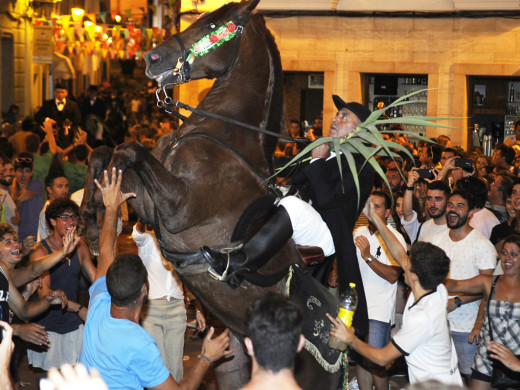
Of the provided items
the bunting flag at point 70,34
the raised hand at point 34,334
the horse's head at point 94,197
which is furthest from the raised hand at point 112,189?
the bunting flag at point 70,34

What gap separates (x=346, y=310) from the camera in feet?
19.2

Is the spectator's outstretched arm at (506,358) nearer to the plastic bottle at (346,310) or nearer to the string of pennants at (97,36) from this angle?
the plastic bottle at (346,310)

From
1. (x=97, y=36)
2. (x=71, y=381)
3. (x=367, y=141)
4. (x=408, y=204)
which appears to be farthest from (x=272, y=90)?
(x=97, y=36)

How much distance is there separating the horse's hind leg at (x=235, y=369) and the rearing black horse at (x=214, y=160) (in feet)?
1.77

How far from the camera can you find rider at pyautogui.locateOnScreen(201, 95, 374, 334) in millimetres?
5707

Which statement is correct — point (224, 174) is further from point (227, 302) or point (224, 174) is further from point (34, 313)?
point (34, 313)

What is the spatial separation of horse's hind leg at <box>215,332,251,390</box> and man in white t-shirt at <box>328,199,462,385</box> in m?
1.31

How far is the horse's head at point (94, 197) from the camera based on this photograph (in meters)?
5.77

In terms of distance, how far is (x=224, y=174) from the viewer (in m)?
5.89

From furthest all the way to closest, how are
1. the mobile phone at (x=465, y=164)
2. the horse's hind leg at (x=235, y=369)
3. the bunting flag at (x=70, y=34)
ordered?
the bunting flag at (x=70, y=34), the mobile phone at (x=465, y=164), the horse's hind leg at (x=235, y=369)

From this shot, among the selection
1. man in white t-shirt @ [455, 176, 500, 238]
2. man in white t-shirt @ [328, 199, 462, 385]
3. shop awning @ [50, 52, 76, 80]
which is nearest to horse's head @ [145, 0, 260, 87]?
man in white t-shirt @ [328, 199, 462, 385]

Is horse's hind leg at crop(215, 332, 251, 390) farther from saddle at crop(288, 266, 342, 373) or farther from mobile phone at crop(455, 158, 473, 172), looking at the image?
mobile phone at crop(455, 158, 473, 172)

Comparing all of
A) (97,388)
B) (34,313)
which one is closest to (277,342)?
(97,388)

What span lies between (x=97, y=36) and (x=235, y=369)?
18787mm
